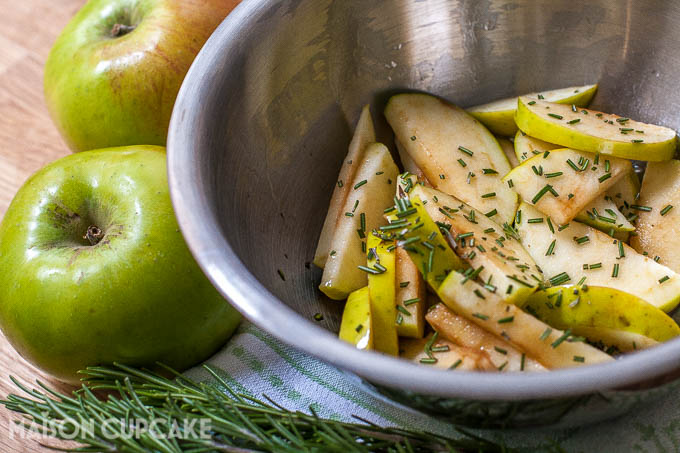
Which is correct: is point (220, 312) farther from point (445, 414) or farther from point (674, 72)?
point (674, 72)

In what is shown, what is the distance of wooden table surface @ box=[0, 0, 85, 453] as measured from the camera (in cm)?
180

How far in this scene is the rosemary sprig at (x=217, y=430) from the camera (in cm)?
108

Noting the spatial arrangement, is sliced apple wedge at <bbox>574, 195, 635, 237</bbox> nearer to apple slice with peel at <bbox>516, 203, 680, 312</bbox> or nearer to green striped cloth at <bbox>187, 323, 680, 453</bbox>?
apple slice with peel at <bbox>516, 203, 680, 312</bbox>

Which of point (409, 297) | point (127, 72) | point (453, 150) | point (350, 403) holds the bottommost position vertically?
point (350, 403)

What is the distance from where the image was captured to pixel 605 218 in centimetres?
132

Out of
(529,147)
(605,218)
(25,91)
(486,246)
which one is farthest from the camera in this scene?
(25,91)

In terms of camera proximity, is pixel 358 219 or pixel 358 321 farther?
pixel 358 219

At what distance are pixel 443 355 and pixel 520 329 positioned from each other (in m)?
0.13

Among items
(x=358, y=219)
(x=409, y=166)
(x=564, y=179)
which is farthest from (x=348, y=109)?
(x=564, y=179)

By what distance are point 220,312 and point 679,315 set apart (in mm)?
867

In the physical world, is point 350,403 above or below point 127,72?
below

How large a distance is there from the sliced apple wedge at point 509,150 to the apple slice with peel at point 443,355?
50 cm

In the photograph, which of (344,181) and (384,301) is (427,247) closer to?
(384,301)

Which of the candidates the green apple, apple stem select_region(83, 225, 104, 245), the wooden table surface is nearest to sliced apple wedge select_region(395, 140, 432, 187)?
the green apple
